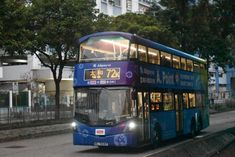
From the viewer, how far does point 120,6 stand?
75.9m

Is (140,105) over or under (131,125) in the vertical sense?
over

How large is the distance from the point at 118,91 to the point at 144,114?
1.33 meters

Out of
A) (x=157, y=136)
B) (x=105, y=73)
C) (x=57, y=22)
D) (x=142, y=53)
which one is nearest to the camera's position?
(x=105, y=73)

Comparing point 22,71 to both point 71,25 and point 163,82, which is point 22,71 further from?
point 163,82

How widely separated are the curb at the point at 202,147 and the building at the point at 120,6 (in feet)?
157

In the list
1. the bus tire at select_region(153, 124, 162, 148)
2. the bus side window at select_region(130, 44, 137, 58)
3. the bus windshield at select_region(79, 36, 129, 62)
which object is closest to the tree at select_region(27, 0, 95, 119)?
the bus tire at select_region(153, 124, 162, 148)

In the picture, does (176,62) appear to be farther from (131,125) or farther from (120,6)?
(120,6)

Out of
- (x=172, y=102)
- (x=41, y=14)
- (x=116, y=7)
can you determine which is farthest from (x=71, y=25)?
(x=116, y=7)

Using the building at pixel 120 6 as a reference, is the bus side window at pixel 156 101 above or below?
below

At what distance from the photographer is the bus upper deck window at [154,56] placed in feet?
64.4

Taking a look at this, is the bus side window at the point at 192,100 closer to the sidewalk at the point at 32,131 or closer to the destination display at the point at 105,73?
the destination display at the point at 105,73

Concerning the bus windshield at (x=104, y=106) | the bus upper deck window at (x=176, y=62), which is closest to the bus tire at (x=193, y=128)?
the bus upper deck window at (x=176, y=62)

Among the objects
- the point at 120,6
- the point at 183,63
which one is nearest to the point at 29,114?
the point at 183,63

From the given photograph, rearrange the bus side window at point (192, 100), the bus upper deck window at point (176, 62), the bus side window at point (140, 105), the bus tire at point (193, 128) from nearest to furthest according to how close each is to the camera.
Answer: the bus side window at point (140, 105), the bus upper deck window at point (176, 62), the bus side window at point (192, 100), the bus tire at point (193, 128)
